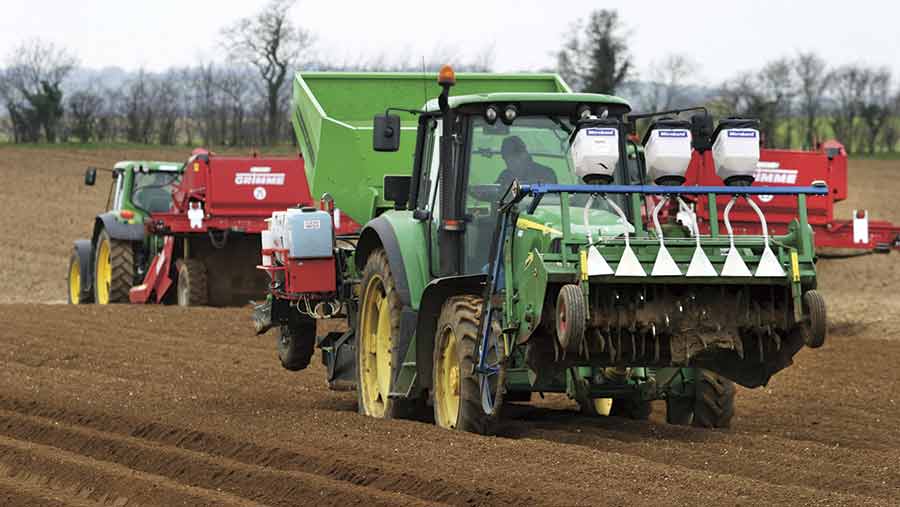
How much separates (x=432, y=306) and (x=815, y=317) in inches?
91.5

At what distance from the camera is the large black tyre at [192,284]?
2086 cm

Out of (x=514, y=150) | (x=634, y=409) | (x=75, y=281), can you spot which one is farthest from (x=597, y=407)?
(x=75, y=281)

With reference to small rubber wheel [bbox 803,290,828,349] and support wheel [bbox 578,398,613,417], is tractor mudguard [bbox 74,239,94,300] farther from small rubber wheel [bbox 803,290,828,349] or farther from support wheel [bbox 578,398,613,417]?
small rubber wheel [bbox 803,290,828,349]

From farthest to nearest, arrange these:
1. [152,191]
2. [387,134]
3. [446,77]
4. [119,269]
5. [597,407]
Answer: [152,191]
[119,269]
[597,407]
[387,134]
[446,77]

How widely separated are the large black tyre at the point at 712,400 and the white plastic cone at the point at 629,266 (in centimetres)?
158

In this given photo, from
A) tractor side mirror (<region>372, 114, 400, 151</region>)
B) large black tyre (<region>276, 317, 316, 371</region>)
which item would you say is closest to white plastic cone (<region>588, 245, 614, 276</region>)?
tractor side mirror (<region>372, 114, 400, 151</region>)

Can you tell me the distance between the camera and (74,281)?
24734mm

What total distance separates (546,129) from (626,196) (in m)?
0.64

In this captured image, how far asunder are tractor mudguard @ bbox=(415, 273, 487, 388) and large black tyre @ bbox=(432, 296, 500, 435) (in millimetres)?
119

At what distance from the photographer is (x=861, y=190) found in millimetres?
40125

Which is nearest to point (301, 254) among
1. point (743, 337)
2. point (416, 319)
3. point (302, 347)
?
point (302, 347)

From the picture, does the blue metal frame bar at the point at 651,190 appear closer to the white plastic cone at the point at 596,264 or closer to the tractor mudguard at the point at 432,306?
the white plastic cone at the point at 596,264

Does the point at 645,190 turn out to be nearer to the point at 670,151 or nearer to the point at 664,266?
the point at 664,266

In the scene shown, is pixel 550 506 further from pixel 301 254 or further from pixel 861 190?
pixel 861 190
